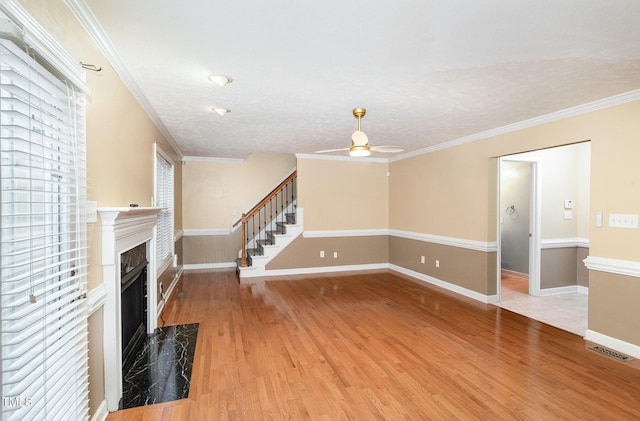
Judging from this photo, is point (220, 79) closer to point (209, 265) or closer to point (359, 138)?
point (359, 138)

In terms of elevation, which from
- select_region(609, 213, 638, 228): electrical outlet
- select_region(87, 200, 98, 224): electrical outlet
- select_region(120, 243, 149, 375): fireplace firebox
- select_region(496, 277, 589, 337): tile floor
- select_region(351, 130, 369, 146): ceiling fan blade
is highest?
select_region(351, 130, 369, 146): ceiling fan blade

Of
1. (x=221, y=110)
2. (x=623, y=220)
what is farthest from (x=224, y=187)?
(x=623, y=220)

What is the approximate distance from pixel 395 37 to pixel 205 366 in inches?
119

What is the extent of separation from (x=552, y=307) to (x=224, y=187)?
20.7 ft

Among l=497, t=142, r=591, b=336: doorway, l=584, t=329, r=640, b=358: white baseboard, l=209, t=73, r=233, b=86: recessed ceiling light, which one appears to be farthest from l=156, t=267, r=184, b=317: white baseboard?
l=584, t=329, r=640, b=358: white baseboard

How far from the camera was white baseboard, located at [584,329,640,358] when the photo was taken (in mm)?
2938

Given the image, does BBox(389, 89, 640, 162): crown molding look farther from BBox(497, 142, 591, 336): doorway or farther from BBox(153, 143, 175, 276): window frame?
BBox(153, 143, 175, 276): window frame

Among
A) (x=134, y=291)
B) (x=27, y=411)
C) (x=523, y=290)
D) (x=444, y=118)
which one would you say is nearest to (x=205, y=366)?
(x=134, y=291)

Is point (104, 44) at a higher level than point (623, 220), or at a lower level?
higher

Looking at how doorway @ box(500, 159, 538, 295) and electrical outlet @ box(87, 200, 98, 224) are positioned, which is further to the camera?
doorway @ box(500, 159, 538, 295)

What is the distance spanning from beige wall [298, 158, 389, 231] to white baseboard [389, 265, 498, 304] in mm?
1157

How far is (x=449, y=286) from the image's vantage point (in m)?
5.27

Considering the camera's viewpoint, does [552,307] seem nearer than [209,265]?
Yes

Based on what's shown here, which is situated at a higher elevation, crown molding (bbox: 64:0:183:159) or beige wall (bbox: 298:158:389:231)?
crown molding (bbox: 64:0:183:159)
